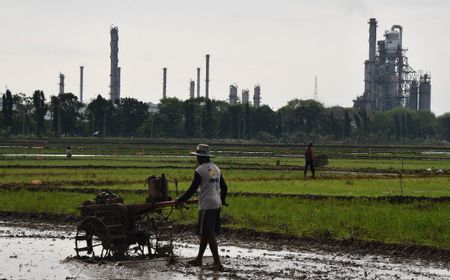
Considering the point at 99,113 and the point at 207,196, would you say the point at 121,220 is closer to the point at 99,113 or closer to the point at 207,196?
the point at 207,196

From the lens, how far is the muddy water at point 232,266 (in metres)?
16.1

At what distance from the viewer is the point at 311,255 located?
740 inches

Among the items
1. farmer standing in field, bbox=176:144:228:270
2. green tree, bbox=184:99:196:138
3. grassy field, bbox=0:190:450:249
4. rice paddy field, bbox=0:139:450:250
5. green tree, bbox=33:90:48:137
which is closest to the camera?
Result: farmer standing in field, bbox=176:144:228:270

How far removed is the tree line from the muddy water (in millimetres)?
120830

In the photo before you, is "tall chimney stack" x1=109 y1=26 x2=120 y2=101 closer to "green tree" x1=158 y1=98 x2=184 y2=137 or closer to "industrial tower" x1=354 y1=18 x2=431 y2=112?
"green tree" x1=158 y1=98 x2=184 y2=137

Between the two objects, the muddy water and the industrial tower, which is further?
the industrial tower

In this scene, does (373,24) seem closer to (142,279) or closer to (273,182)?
(273,182)

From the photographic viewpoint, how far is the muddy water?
16.1 m

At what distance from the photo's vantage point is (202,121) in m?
163

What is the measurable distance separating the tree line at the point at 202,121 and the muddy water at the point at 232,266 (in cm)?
12083

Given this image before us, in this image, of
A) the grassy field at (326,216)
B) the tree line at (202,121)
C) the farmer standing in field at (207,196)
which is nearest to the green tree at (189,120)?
the tree line at (202,121)

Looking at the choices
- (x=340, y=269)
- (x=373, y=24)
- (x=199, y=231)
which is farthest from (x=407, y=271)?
(x=373, y=24)

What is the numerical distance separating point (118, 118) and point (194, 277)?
140645mm

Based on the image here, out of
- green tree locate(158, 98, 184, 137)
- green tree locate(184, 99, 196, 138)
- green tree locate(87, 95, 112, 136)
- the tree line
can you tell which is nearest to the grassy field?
the tree line
